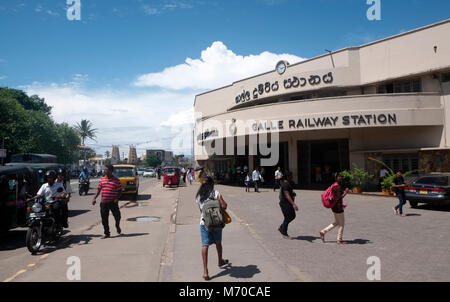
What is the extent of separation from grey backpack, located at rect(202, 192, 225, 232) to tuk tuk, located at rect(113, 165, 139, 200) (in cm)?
1444

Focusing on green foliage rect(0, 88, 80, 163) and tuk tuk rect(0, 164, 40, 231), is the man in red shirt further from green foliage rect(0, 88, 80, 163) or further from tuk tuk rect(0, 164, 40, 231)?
green foliage rect(0, 88, 80, 163)

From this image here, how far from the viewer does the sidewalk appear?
5.33 metres

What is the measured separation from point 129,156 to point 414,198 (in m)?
117

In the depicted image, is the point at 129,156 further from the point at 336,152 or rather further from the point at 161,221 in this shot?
the point at 161,221

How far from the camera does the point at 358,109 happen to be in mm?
→ 21172

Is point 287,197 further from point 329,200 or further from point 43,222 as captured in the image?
point 43,222

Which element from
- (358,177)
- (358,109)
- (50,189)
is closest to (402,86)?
(358,109)

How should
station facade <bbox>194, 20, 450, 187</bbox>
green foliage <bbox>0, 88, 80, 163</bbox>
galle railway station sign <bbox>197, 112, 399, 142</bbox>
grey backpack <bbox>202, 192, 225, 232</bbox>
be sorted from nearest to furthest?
grey backpack <bbox>202, 192, 225, 232</bbox> < station facade <bbox>194, 20, 450, 187</bbox> < galle railway station sign <bbox>197, 112, 399, 142</bbox> < green foliage <bbox>0, 88, 80, 163</bbox>

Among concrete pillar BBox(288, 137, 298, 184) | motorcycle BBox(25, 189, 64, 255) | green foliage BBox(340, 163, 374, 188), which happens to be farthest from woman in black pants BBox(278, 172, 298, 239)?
concrete pillar BBox(288, 137, 298, 184)

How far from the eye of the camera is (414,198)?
13609mm

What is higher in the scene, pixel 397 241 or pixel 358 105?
pixel 358 105

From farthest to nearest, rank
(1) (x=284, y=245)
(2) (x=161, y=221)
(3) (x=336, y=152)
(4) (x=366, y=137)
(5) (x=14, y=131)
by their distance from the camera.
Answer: (5) (x=14, y=131) < (3) (x=336, y=152) < (4) (x=366, y=137) < (2) (x=161, y=221) < (1) (x=284, y=245)

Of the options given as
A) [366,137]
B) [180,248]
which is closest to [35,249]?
[180,248]
